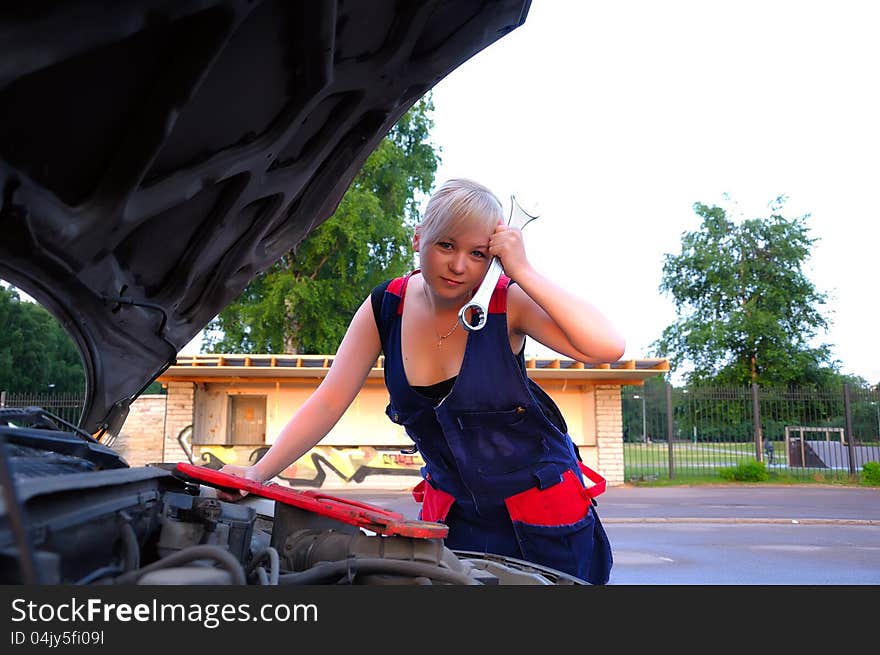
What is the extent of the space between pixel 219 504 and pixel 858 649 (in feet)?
3.76

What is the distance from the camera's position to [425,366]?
186cm

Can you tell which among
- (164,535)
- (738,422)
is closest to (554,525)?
(164,535)

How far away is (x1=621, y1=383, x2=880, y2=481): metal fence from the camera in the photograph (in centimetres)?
1608

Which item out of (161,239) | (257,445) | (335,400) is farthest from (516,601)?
(257,445)

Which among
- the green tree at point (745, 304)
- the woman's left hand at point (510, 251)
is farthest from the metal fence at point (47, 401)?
the green tree at point (745, 304)

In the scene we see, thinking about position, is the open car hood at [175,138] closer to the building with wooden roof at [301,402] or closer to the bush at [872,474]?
the building with wooden roof at [301,402]

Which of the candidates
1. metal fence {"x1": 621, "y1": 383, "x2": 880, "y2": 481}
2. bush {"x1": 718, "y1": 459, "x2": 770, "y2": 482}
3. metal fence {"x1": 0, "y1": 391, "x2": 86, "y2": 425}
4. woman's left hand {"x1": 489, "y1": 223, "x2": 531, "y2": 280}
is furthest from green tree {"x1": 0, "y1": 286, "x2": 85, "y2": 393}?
bush {"x1": 718, "y1": 459, "x2": 770, "y2": 482}

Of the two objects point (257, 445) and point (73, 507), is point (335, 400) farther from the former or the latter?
point (257, 445)

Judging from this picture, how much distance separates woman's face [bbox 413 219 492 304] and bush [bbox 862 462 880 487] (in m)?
17.2

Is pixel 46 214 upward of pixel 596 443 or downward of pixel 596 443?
upward

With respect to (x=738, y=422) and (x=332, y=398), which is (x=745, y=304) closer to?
(x=738, y=422)

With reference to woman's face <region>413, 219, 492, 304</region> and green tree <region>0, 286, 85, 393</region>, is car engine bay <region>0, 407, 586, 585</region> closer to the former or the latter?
woman's face <region>413, 219, 492, 304</region>

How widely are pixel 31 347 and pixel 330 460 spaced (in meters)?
8.04

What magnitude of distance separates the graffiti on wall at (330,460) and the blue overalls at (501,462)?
12684 mm
